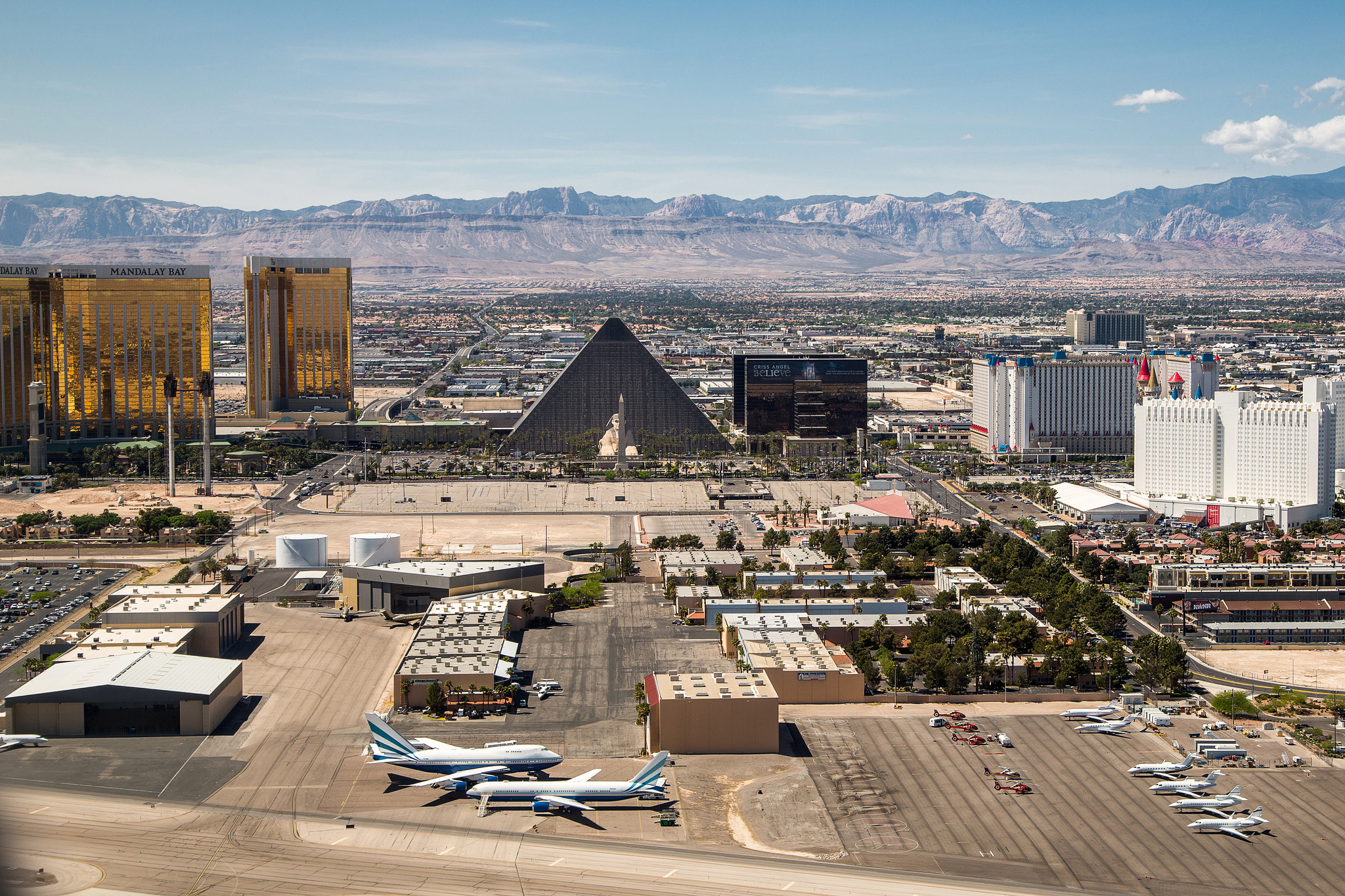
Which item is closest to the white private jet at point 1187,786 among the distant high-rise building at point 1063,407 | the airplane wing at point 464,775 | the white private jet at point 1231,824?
the white private jet at point 1231,824

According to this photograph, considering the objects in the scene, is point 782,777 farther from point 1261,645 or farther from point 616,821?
point 1261,645

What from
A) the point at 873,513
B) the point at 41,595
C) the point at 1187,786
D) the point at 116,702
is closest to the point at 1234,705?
the point at 1187,786

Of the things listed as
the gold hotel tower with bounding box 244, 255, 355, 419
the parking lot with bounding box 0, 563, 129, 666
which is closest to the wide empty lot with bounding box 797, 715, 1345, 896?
the parking lot with bounding box 0, 563, 129, 666

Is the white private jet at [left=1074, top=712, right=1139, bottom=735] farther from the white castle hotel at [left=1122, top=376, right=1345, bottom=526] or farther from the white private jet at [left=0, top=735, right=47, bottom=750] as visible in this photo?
the white castle hotel at [left=1122, top=376, right=1345, bottom=526]

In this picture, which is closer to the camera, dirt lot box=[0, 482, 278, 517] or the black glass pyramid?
dirt lot box=[0, 482, 278, 517]

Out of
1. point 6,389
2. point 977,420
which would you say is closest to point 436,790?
point 6,389

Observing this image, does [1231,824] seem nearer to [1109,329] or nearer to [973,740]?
[973,740]
